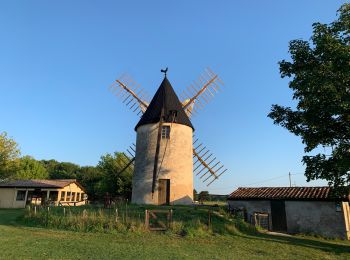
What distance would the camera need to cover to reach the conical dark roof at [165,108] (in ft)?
77.3

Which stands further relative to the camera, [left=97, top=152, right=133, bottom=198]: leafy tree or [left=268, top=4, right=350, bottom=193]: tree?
[left=97, top=152, right=133, bottom=198]: leafy tree

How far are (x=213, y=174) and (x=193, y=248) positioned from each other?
49.4 feet

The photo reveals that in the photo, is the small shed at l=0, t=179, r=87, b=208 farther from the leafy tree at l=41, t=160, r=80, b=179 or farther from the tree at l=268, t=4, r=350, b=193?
the leafy tree at l=41, t=160, r=80, b=179

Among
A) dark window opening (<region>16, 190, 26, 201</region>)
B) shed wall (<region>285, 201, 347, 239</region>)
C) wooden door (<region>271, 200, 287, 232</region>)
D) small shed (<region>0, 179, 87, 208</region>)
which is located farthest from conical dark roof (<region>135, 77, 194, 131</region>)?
dark window opening (<region>16, 190, 26, 201</region>)

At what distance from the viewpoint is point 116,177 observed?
3625 centimetres

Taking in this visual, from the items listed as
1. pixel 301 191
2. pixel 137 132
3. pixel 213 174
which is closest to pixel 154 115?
pixel 137 132

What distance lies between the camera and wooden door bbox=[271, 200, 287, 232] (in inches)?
853

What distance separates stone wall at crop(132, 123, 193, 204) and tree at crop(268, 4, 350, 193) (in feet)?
A: 31.4

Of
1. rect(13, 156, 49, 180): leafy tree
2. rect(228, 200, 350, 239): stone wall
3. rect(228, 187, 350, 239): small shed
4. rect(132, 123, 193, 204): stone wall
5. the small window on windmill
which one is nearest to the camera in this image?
rect(228, 200, 350, 239): stone wall

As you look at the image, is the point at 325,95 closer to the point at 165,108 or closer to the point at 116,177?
the point at 165,108

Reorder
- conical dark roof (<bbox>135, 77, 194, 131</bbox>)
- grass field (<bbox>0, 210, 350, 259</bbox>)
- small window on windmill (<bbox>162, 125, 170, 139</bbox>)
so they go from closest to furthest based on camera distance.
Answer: grass field (<bbox>0, 210, 350, 259</bbox>)
small window on windmill (<bbox>162, 125, 170, 139</bbox>)
conical dark roof (<bbox>135, 77, 194, 131</bbox>)

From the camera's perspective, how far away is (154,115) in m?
23.7

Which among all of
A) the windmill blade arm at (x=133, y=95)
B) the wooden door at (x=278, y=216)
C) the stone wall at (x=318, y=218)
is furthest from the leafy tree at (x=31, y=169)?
the stone wall at (x=318, y=218)

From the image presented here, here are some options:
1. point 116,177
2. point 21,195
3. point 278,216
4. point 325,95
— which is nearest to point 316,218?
point 278,216
